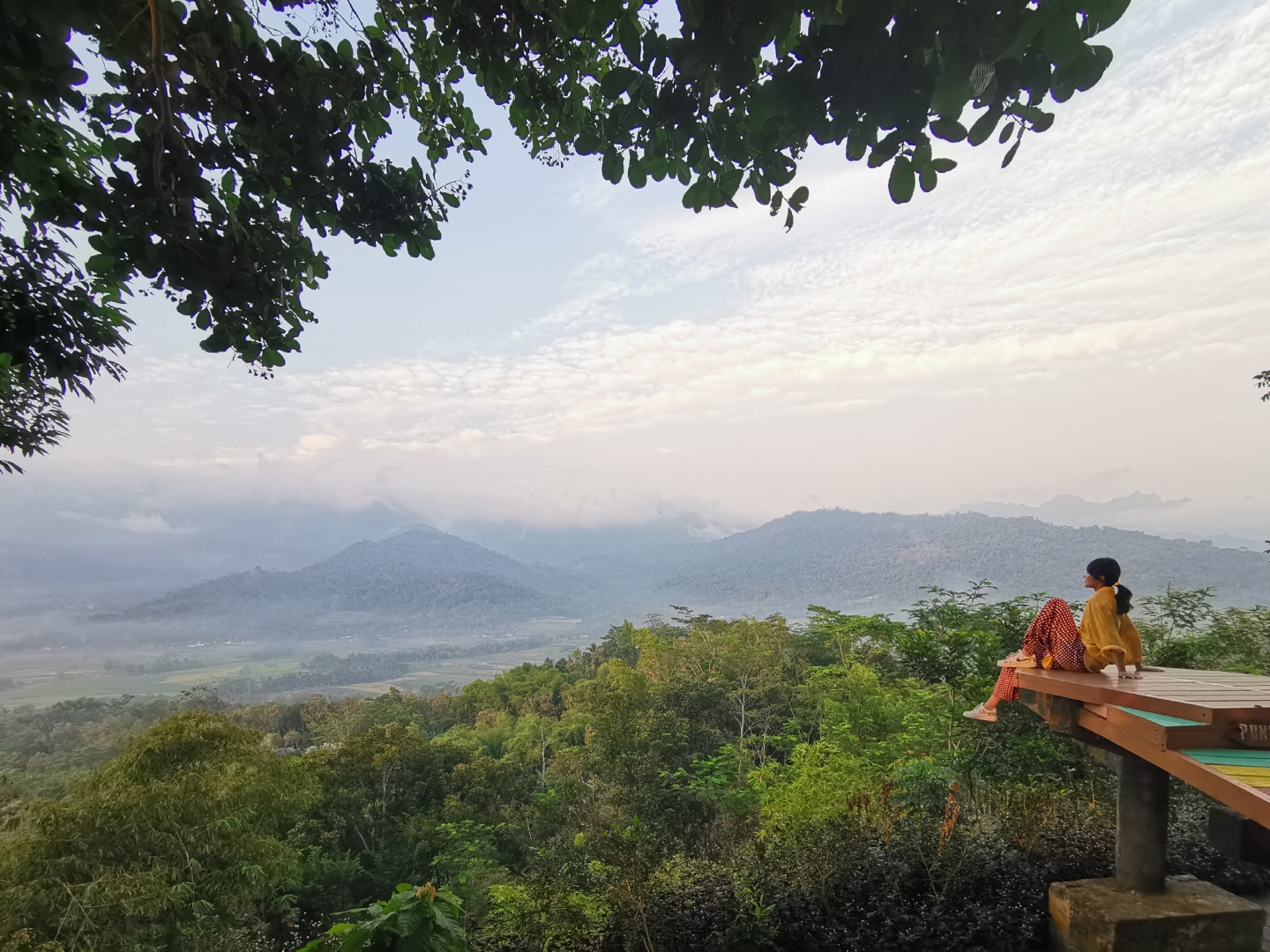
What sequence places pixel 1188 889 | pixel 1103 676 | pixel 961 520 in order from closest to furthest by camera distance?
1. pixel 1103 676
2. pixel 1188 889
3. pixel 961 520

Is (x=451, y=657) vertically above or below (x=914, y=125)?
below

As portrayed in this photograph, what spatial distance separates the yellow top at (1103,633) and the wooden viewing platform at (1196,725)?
5.0 inches

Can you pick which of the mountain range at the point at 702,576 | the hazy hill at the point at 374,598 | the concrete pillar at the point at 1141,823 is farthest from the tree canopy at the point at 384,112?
the hazy hill at the point at 374,598

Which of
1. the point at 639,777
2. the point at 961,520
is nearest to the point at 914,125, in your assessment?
the point at 639,777

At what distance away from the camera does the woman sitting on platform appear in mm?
2484

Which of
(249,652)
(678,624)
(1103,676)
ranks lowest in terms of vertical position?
(249,652)

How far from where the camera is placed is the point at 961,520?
71312 mm

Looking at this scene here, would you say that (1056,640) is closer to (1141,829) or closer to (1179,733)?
(1179,733)

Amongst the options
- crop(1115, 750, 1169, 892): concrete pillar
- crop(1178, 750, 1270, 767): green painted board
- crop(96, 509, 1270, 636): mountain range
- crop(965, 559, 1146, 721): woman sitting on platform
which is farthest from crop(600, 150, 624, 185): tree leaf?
crop(96, 509, 1270, 636): mountain range

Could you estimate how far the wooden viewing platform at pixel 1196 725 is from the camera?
1.57m

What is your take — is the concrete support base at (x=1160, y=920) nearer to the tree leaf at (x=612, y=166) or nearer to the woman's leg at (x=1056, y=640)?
the woman's leg at (x=1056, y=640)

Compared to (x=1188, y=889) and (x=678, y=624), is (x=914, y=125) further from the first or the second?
(x=678, y=624)

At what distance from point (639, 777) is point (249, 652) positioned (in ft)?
242

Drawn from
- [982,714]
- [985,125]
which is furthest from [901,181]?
[982,714]
